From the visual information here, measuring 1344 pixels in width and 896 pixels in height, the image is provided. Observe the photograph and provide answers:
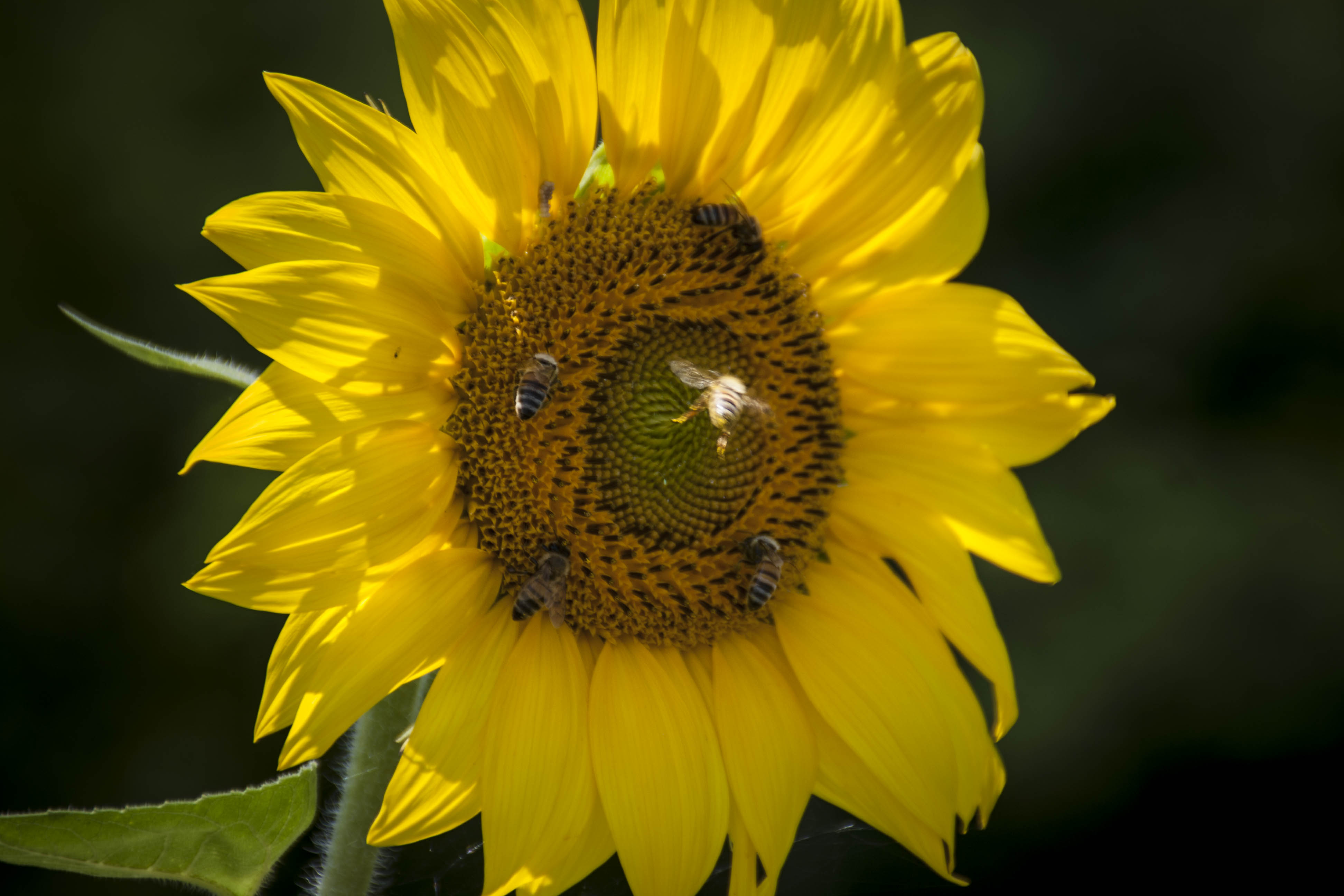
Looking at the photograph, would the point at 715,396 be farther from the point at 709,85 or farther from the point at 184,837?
the point at 184,837

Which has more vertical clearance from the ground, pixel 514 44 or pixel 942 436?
pixel 514 44

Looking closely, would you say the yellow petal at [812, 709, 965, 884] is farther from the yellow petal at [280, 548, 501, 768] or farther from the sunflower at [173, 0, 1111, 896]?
the yellow petal at [280, 548, 501, 768]

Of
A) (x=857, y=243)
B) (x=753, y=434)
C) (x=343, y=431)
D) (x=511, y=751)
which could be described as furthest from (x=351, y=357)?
(x=857, y=243)

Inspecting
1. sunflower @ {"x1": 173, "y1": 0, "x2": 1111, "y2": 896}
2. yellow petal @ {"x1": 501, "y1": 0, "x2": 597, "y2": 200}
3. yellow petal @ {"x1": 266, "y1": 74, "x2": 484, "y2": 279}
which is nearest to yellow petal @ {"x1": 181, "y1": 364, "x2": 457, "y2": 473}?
sunflower @ {"x1": 173, "y1": 0, "x2": 1111, "y2": 896}

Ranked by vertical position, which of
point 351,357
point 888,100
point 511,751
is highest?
point 888,100

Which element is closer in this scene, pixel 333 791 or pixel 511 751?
pixel 511 751

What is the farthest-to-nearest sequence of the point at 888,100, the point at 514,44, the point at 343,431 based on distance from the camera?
the point at 888,100, the point at 514,44, the point at 343,431

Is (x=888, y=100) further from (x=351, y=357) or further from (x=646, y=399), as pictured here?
(x=351, y=357)
